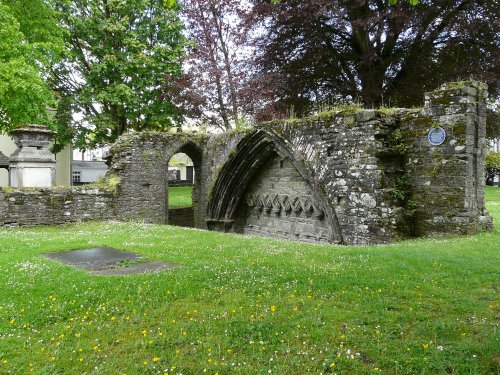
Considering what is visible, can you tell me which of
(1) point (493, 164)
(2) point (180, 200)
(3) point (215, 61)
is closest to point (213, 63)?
(3) point (215, 61)

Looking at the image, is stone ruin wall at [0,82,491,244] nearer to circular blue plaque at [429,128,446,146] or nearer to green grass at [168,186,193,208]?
circular blue plaque at [429,128,446,146]

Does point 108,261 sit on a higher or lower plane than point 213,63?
lower

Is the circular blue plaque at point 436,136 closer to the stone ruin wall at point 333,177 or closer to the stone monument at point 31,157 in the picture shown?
the stone ruin wall at point 333,177

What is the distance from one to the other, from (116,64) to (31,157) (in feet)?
25.5

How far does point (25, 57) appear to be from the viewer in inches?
580

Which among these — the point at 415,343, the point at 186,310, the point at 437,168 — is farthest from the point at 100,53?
the point at 415,343

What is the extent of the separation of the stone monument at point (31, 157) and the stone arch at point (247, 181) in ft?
18.7

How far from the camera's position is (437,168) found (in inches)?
339

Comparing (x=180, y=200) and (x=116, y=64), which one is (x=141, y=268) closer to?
(x=180, y=200)

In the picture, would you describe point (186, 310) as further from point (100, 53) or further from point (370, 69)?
point (100, 53)

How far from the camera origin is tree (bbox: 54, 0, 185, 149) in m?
20.0

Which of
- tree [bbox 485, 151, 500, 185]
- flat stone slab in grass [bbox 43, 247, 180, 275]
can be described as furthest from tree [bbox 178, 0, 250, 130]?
tree [bbox 485, 151, 500, 185]

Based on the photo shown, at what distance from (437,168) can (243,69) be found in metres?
11.9

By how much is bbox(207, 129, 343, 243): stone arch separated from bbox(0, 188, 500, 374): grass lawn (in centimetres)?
530
